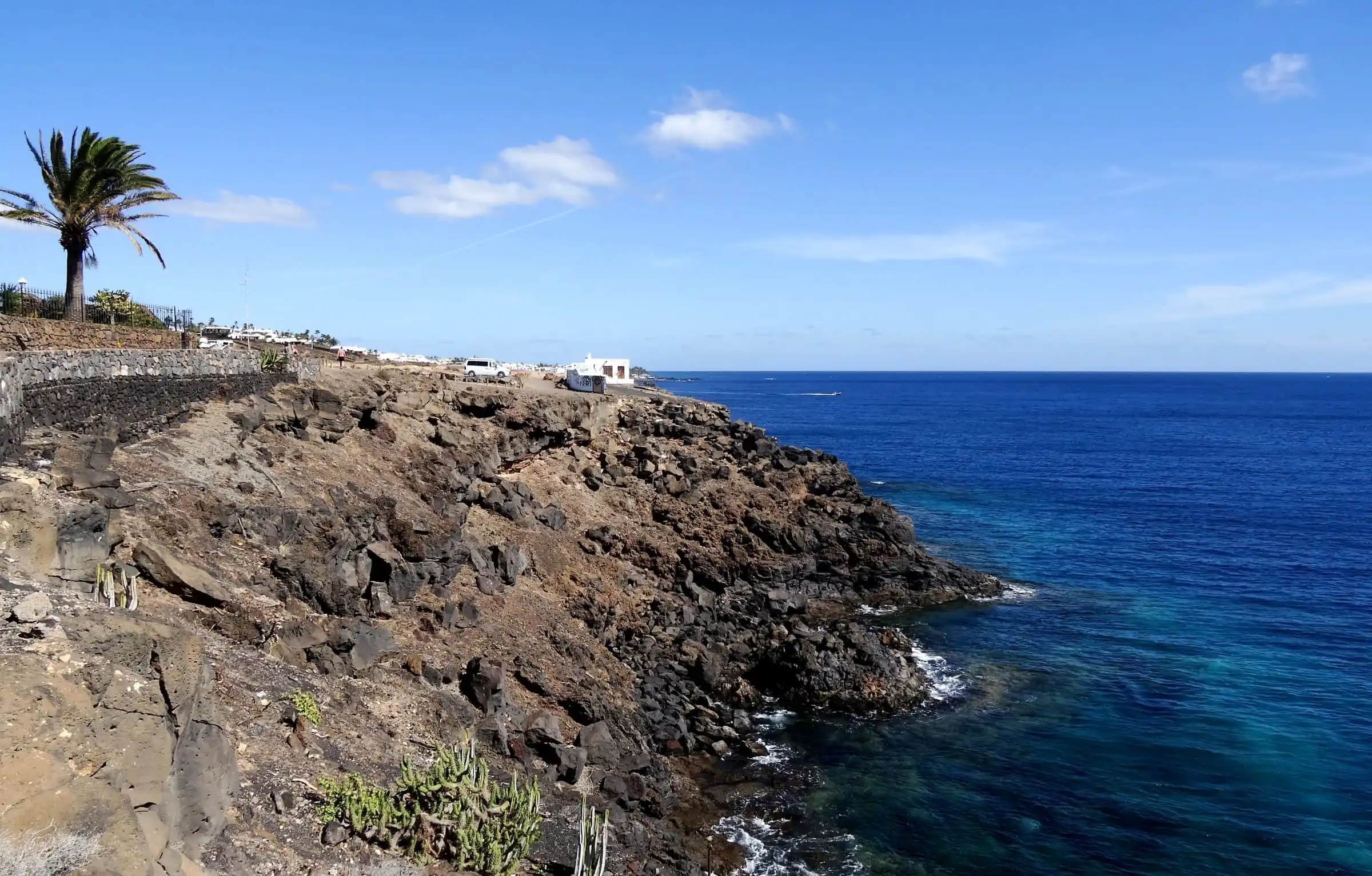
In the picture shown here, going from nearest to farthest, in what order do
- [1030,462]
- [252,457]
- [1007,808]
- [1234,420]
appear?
[1007,808], [252,457], [1030,462], [1234,420]

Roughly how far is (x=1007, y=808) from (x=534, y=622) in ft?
50.9

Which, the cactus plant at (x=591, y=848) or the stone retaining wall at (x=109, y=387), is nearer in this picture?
the cactus plant at (x=591, y=848)

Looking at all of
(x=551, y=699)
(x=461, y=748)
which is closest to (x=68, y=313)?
(x=551, y=699)

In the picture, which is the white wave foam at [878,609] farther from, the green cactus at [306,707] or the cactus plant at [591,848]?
the green cactus at [306,707]

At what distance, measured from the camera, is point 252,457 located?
91.6 feet

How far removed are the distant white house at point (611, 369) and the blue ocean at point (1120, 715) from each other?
106ft

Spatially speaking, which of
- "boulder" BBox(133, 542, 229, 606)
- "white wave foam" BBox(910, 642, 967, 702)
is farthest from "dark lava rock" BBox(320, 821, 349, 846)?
"white wave foam" BBox(910, 642, 967, 702)

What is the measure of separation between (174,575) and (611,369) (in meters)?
72.5

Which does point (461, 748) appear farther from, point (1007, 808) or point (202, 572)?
point (1007, 808)

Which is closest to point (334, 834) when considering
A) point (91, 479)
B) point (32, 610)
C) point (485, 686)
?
point (32, 610)

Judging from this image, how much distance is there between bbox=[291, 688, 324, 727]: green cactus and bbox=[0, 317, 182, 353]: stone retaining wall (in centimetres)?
1493

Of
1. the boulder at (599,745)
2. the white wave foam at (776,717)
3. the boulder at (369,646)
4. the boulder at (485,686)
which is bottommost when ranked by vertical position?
the white wave foam at (776,717)

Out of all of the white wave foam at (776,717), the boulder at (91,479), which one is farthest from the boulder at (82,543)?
the white wave foam at (776,717)

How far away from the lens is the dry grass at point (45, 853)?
27.8 feet
